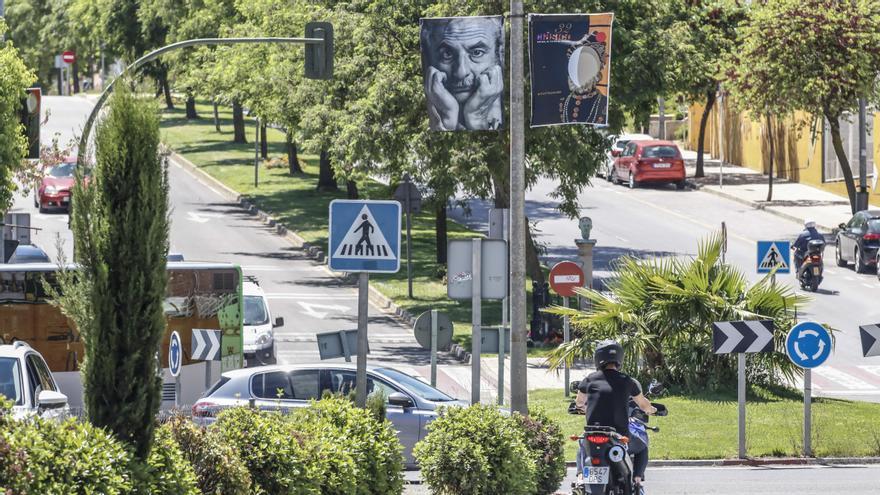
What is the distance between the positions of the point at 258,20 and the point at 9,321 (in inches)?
902

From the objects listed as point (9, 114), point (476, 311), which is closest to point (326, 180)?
point (9, 114)

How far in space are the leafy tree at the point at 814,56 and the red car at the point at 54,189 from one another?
2050cm

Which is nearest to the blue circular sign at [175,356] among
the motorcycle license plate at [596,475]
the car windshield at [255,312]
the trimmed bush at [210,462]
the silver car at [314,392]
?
the silver car at [314,392]

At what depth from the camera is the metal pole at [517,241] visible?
1642 cm

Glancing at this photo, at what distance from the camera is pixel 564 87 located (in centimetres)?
1834

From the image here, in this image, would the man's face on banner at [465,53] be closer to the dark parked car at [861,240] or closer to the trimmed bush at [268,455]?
the trimmed bush at [268,455]

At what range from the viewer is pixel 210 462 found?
10750 mm

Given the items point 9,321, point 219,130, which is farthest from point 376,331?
point 219,130

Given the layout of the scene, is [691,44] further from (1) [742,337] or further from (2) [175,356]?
(2) [175,356]

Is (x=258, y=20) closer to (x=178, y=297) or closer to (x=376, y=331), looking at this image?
(x=376, y=331)

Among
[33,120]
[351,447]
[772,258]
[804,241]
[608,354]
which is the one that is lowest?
[804,241]

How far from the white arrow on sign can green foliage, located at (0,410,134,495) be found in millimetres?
24305

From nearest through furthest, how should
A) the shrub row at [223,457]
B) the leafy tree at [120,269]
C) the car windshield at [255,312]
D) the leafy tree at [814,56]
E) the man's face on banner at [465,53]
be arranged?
the shrub row at [223,457] → the leafy tree at [120,269] → the man's face on banner at [465,53] → the car windshield at [255,312] → the leafy tree at [814,56]

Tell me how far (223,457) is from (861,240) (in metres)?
29.6
